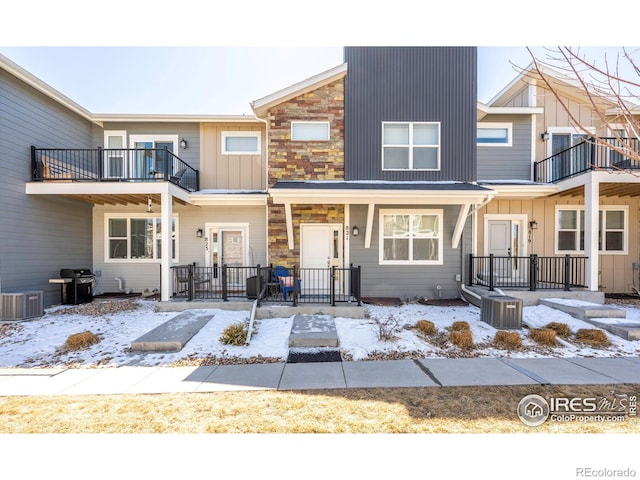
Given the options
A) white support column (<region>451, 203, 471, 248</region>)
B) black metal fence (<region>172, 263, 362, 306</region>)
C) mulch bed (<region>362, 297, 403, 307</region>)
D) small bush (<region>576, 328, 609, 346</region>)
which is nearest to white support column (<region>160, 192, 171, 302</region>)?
black metal fence (<region>172, 263, 362, 306</region>)

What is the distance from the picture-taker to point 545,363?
15.6ft

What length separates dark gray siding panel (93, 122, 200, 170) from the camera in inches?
412

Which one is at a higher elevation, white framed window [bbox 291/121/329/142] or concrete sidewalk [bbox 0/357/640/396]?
white framed window [bbox 291/121/329/142]

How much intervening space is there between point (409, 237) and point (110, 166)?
35.1 ft

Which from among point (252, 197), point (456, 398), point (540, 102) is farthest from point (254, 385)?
point (540, 102)

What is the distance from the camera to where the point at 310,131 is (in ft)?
30.0

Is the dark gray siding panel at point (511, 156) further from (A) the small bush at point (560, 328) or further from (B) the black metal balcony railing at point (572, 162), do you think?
(A) the small bush at point (560, 328)

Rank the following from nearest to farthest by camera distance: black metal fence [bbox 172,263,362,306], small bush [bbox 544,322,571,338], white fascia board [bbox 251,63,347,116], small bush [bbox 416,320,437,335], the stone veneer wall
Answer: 1. small bush [bbox 544,322,571,338]
2. small bush [bbox 416,320,437,335]
3. black metal fence [bbox 172,263,362,306]
4. white fascia board [bbox 251,63,347,116]
5. the stone veneer wall

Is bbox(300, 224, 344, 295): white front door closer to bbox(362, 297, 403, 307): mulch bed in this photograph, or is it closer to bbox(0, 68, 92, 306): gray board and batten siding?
bbox(362, 297, 403, 307): mulch bed

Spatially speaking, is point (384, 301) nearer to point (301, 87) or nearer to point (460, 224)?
point (460, 224)

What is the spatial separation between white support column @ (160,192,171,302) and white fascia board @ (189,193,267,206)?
1353 millimetres

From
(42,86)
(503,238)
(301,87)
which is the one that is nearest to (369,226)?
(301,87)

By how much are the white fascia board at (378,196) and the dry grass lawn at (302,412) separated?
4.99 meters

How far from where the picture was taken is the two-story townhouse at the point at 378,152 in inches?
356
